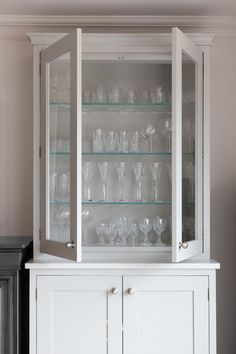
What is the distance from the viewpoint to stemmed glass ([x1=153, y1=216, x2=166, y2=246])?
259 centimetres

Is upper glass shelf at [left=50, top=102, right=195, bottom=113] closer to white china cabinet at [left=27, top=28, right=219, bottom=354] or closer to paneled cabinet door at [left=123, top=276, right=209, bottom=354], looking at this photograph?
white china cabinet at [left=27, top=28, right=219, bottom=354]

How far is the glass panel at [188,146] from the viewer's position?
2.44 m

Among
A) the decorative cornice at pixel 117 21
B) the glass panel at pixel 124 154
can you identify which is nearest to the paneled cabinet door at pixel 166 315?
the glass panel at pixel 124 154

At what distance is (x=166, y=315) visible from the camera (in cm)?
243

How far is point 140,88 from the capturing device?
265cm

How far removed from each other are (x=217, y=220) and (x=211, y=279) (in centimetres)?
58

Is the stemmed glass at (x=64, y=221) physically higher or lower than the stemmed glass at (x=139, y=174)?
lower

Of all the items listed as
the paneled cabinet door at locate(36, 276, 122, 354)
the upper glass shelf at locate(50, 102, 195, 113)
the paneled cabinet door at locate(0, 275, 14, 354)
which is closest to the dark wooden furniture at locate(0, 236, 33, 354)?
the paneled cabinet door at locate(0, 275, 14, 354)

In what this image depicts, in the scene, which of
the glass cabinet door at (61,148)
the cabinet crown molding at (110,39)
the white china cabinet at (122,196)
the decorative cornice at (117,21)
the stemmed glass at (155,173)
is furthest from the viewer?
the decorative cornice at (117,21)

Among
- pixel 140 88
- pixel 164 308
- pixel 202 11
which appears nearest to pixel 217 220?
pixel 164 308

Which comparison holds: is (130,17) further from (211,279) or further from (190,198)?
(211,279)

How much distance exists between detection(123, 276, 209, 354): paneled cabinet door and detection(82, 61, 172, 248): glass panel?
27cm

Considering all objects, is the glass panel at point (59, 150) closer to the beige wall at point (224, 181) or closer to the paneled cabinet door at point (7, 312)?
the paneled cabinet door at point (7, 312)

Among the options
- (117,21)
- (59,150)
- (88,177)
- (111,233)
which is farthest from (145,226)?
(117,21)
